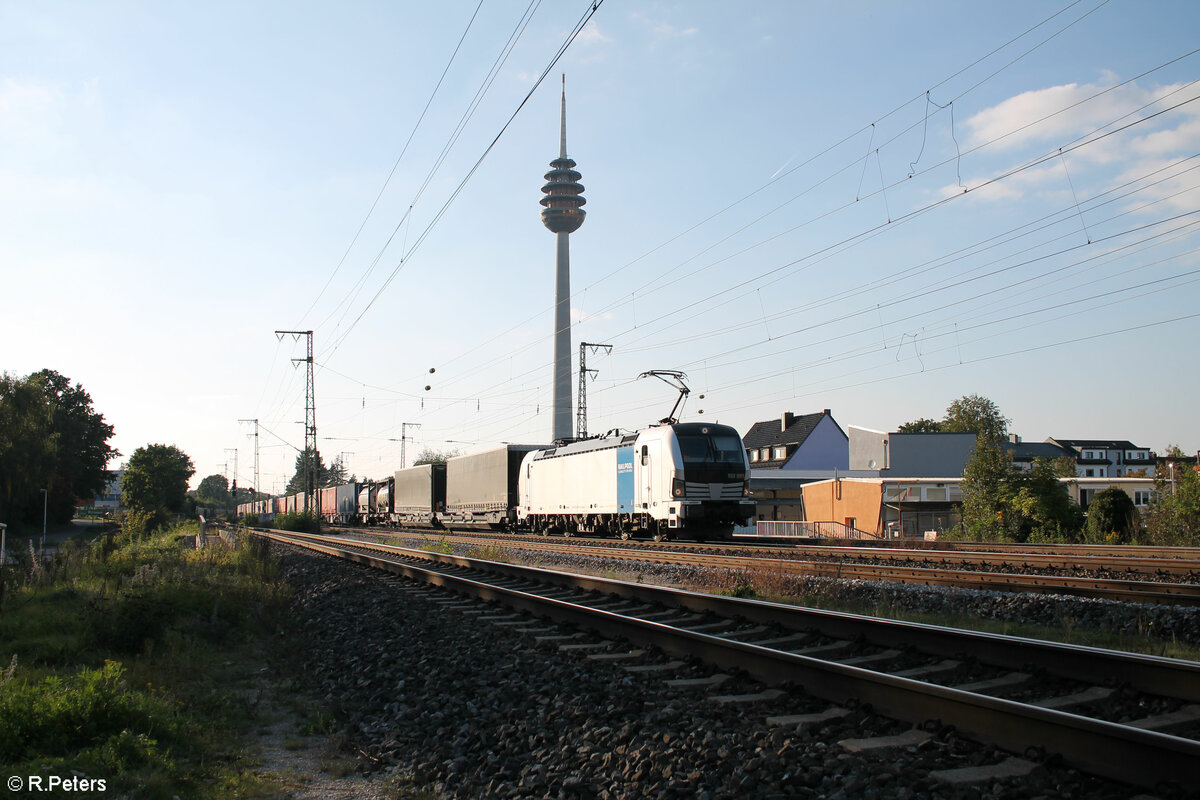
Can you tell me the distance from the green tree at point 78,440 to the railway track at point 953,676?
246 ft

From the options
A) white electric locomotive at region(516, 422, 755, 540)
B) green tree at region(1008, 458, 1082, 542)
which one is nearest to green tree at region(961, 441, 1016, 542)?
green tree at region(1008, 458, 1082, 542)

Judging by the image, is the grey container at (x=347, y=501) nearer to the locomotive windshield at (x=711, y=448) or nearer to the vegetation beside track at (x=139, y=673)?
the locomotive windshield at (x=711, y=448)

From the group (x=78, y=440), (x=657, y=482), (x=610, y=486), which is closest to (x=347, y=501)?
(x=78, y=440)

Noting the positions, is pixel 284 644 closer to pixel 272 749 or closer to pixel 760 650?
pixel 272 749

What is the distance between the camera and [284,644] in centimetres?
987

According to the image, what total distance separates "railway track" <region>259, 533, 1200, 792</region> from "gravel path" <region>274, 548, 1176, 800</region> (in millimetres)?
131

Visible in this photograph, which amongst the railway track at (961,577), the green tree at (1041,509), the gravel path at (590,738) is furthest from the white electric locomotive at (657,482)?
the gravel path at (590,738)

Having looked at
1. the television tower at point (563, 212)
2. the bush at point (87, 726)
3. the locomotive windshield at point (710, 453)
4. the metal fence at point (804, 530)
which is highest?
the television tower at point (563, 212)

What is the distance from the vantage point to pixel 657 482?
2205 centimetres

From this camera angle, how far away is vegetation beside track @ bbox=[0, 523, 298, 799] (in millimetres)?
4934

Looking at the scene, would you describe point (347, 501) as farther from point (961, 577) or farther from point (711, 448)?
point (961, 577)

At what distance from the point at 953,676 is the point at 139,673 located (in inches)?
276

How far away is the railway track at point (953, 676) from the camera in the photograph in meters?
4.09

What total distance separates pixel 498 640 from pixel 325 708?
6.64ft
